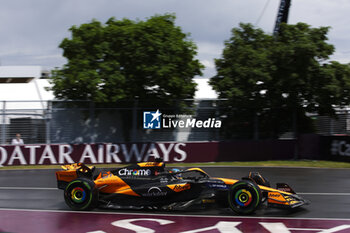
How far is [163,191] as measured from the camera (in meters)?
8.48

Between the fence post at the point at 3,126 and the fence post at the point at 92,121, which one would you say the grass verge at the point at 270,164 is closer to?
the fence post at the point at 3,126

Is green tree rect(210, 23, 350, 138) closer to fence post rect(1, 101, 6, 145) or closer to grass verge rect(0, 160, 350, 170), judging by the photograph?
grass verge rect(0, 160, 350, 170)

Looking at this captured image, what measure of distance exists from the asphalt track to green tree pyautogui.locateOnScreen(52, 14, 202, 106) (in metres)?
4.50

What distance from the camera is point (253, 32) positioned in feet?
67.9

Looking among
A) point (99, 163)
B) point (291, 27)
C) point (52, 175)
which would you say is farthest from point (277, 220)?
point (291, 27)

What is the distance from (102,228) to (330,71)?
1454 centimetres

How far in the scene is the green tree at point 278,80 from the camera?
18875 mm

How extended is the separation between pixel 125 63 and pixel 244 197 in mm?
12957

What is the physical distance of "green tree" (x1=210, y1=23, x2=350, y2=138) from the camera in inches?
743

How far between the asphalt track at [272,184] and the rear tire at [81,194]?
397mm

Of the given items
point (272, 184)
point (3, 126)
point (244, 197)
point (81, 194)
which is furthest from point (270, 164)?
point (3, 126)

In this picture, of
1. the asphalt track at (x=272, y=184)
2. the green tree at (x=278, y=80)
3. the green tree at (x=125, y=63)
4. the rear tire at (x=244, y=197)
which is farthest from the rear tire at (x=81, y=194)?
the green tree at (x=278, y=80)

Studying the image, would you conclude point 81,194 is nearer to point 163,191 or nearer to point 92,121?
point 163,191

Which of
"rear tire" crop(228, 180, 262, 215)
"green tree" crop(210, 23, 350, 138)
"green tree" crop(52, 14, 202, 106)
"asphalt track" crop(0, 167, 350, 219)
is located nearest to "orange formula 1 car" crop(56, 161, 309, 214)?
"rear tire" crop(228, 180, 262, 215)
